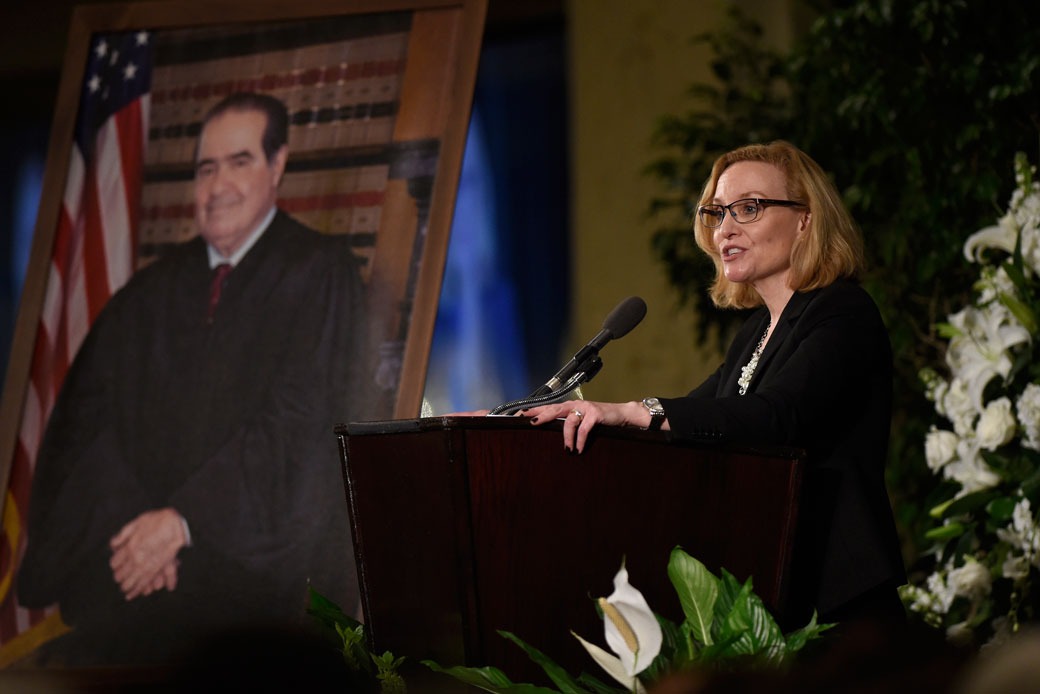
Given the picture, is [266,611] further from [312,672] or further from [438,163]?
[312,672]

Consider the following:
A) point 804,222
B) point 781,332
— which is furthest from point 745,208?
point 781,332

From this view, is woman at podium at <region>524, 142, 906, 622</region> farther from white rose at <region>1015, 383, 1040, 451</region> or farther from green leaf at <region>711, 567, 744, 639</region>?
white rose at <region>1015, 383, 1040, 451</region>

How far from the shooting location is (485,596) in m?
1.40

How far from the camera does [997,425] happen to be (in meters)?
2.36

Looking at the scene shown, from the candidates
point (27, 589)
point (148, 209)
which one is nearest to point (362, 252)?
point (148, 209)

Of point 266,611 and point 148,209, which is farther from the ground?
point 148,209

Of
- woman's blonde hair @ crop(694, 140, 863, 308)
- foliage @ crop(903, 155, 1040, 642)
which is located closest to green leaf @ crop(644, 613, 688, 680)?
woman's blonde hair @ crop(694, 140, 863, 308)

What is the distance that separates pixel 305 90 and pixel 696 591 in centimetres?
206

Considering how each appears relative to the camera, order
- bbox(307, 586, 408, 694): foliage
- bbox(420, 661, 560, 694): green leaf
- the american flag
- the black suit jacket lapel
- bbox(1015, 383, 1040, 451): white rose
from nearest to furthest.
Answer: bbox(420, 661, 560, 694): green leaf < bbox(307, 586, 408, 694): foliage < the black suit jacket lapel < bbox(1015, 383, 1040, 451): white rose < the american flag

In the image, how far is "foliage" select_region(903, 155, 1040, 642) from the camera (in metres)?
2.36

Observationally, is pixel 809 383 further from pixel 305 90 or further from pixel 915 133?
pixel 305 90

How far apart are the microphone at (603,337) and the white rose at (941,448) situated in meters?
1.08

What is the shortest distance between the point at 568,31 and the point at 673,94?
620 millimetres

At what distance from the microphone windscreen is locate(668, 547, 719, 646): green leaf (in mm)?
488
